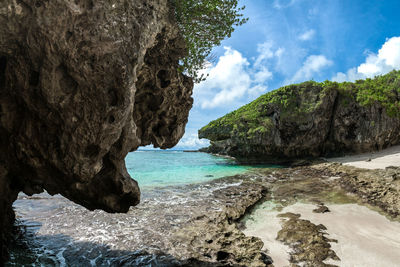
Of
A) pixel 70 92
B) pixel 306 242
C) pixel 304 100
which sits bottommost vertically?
pixel 306 242

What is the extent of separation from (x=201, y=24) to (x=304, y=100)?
28.2 m

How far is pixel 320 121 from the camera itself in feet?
98.7

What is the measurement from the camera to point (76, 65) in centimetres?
420

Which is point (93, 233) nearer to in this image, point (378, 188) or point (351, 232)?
point (351, 232)

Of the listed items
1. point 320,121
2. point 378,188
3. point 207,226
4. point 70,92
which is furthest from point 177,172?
point 70,92

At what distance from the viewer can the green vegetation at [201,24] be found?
7.30 m

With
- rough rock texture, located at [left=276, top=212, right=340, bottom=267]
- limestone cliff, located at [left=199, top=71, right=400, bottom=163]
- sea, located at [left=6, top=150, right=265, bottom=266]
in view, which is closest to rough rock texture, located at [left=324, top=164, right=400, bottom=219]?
rough rock texture, located at [left=276, top=212, right=340, bottom=267]

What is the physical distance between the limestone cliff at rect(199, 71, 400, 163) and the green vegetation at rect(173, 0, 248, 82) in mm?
25373

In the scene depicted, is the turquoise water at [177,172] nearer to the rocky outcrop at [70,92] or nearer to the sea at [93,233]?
the sea at [93,233]

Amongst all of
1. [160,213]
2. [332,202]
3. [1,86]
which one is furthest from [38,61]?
[332,202]

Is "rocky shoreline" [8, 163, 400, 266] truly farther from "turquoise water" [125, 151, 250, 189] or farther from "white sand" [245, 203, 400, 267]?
"turquoise water" [125, 151, 250, 189]

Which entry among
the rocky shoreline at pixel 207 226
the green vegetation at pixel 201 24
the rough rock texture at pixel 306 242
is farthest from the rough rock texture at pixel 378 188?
the green vegetation at pixel 201 24

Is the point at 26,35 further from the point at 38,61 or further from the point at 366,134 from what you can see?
the point at 366,134

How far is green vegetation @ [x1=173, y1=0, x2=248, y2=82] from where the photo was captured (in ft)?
23.9
